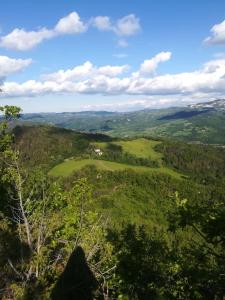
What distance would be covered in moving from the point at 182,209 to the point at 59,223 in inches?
527

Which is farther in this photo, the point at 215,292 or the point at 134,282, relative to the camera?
the point at 134,282

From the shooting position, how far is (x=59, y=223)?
77.6ft

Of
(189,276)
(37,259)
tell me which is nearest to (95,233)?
(37,259)

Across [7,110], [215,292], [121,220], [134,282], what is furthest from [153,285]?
[121,220]

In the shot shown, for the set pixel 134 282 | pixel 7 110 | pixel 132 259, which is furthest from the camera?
pixel 7 110

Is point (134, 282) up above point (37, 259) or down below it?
below

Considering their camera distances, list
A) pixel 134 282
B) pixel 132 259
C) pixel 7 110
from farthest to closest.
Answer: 1. pixel 7 110
2. pixel 132 259
3. pixel 134 282

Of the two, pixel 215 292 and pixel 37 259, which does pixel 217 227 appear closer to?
pixel 215 292

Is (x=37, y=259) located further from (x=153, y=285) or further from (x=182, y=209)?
(x=182, y=209)

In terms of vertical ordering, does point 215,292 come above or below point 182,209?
below

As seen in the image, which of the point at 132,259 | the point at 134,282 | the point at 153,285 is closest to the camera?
the point at 153,285

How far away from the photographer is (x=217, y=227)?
37.9 ft

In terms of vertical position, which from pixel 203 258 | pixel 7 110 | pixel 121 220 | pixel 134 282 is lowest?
pixel 121 220

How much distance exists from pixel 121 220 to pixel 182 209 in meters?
187
